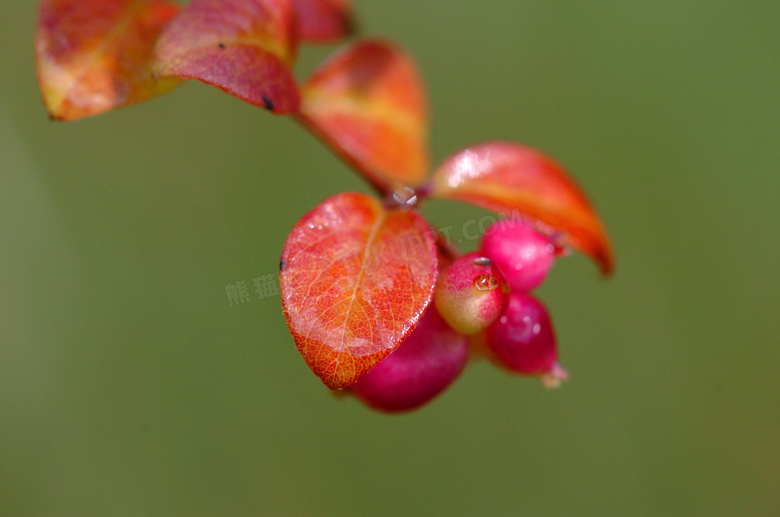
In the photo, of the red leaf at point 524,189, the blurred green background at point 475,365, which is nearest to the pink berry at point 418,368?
the red leaf at point 524,189

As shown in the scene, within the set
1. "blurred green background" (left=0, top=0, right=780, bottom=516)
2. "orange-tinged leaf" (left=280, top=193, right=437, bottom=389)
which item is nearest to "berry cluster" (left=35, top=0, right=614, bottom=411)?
"orange-tinged leaf" (left=280, top=193, right=437, bottom=389)

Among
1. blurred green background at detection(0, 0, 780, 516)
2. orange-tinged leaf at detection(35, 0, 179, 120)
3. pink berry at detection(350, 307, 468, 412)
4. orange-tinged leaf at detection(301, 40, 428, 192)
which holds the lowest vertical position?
blurred green background at detection(0, 0, 780, 516)

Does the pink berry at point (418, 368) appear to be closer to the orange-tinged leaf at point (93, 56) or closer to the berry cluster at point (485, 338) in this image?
the berry cluster at point (485, 338)

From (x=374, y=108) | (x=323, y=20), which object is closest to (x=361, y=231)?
(x=374, y=108)

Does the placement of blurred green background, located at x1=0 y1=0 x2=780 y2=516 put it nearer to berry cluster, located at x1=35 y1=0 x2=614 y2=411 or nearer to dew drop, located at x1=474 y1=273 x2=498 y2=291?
berry cluster, located at x1=35 y1=0 x2=614 y2=411

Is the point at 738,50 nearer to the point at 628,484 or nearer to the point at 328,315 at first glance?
the point at 628,484

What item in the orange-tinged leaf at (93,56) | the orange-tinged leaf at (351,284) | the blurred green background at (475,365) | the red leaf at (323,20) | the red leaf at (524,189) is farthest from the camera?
the blurred green background at (475,365)
